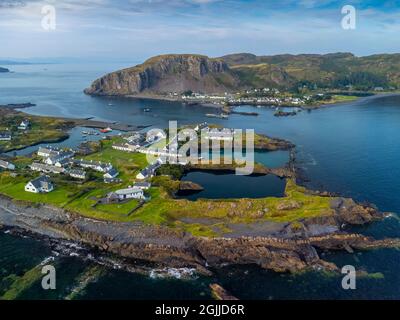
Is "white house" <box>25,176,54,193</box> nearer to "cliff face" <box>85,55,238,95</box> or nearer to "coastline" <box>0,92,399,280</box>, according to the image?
"coastline" <box>0,92,399,280</box>

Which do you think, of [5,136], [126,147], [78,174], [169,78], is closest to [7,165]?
[78,174]

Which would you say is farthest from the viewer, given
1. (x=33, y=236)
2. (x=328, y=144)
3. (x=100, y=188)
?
(x=328, y=144)

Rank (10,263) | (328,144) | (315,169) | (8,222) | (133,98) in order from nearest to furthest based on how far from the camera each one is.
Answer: (10,263) → (8,222) → (315,169) → (328,144) → (133,98)

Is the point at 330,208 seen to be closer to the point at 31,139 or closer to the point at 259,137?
the point at 259,137

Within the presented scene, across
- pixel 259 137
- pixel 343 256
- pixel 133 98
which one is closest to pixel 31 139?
pixel 259 137

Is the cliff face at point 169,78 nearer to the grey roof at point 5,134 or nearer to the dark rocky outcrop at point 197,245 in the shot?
the grey roof at point 5,134

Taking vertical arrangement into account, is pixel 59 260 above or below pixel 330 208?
below

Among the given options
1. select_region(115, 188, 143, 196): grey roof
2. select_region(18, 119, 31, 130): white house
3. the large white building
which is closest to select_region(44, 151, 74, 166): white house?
select_region(115, 188, 143, 196): grey roof

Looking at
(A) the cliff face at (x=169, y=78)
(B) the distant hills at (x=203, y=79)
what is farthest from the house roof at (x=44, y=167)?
(A) the cliff face at (x=169, y=78)
